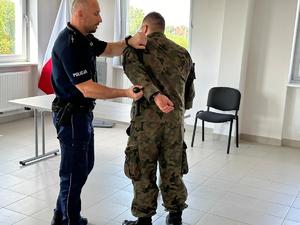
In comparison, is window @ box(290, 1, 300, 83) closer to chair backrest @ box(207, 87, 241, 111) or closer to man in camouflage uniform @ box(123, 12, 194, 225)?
chair backrest @ box(207, 87, 241, 111)

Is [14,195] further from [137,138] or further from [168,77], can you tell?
[168,77]

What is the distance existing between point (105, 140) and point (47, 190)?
5.49ft

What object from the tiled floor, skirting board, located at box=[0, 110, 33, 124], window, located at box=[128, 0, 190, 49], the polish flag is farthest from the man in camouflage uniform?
skirting board, located at box=[0, 110, 33, 124]

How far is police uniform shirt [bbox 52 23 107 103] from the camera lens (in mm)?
2152

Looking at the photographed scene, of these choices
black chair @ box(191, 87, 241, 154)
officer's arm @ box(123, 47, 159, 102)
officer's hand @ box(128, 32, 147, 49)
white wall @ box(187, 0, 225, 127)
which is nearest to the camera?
officer's arm @ box(123, 47, 159, 102)

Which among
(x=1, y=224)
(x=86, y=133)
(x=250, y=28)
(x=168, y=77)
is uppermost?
(x=250, y=28)

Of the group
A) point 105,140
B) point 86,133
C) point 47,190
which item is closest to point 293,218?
point 86,133

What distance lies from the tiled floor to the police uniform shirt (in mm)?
1040

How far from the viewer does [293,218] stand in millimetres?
2980

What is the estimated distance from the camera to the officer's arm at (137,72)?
84.1 inches

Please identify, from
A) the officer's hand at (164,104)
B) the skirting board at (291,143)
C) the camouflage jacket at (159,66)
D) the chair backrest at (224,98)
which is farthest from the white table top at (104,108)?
the skirting board at (291,143)

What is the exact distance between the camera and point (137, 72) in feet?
7.38

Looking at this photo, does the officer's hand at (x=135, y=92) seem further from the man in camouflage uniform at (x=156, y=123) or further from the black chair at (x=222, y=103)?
the black chair at (x=222, y=103)

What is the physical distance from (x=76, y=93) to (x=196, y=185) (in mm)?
1723
